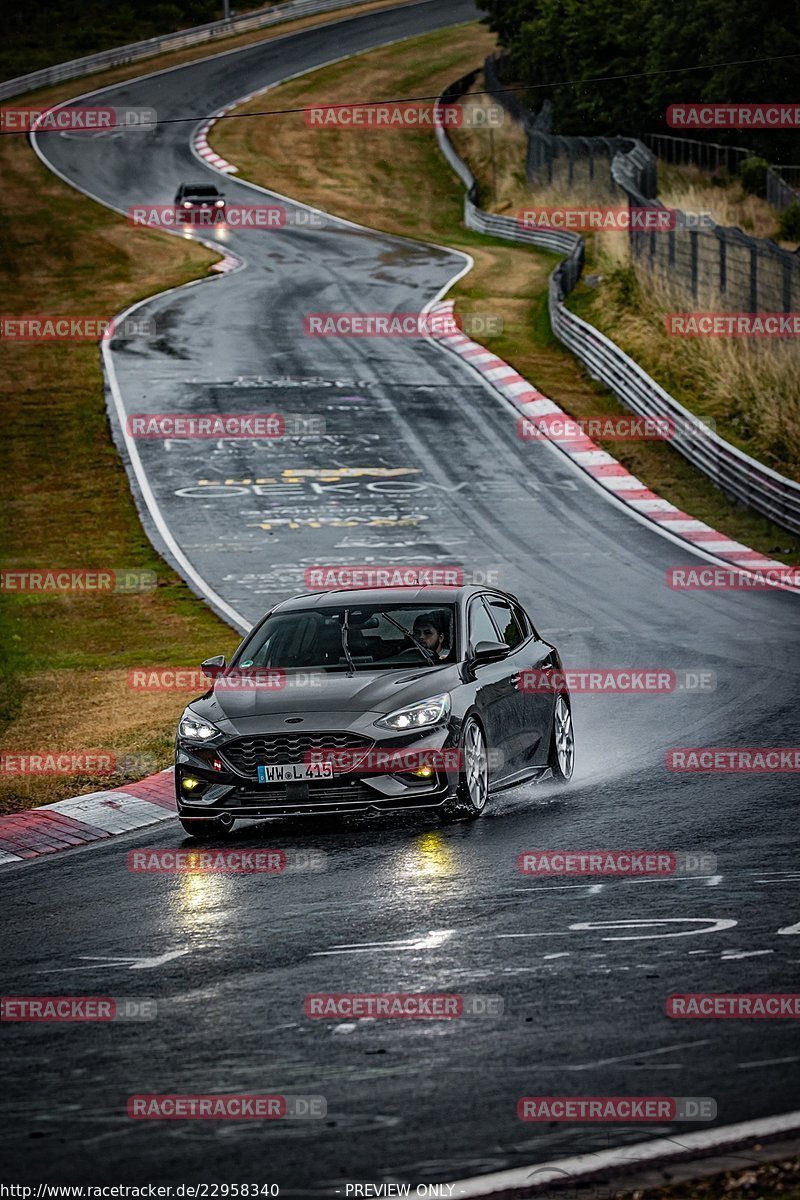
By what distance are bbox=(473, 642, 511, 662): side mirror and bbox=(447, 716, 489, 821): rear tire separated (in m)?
Answer: 0.52

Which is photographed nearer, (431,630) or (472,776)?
(472,776)

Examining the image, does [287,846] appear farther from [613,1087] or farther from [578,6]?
[578,6]

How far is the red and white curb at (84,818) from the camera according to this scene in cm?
1184

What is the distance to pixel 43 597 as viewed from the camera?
23953mm

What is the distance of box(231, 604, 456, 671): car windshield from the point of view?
12383mm

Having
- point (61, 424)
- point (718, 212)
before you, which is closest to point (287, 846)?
point (61, 424)

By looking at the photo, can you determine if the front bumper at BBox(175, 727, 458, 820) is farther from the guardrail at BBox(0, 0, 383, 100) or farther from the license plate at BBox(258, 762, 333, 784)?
the guardrail at BBox(0, 0, 383, 100)

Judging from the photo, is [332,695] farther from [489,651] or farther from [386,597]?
[386,597]

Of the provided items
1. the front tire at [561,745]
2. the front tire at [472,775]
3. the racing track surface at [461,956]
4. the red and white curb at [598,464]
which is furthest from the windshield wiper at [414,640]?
the red and white curb at [598,464]

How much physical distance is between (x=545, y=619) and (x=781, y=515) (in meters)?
6.62

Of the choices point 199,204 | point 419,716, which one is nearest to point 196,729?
point 419,716

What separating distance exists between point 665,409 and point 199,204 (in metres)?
30.7

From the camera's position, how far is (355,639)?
496 inches

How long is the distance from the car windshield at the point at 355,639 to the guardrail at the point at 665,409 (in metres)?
13.5
